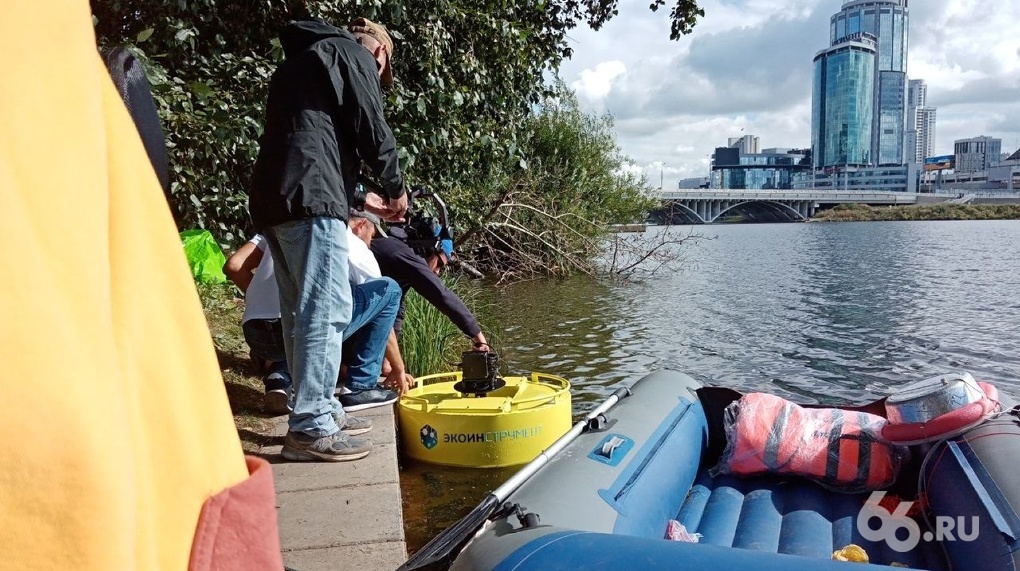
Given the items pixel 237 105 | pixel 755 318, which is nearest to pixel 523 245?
pixel 755 318

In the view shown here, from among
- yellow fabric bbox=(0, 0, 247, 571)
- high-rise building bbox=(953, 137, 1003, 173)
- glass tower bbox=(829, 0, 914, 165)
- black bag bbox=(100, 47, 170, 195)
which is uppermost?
glass tower bbox=(829, 0, 914, 165)

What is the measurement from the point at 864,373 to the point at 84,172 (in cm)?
833

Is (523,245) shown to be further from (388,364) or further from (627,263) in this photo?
(388,364)

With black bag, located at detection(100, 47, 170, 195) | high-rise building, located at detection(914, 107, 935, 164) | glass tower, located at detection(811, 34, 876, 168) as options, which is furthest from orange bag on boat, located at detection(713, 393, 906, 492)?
high-rise building, located at detection(914, 107, 935, 164)

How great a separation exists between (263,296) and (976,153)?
175m

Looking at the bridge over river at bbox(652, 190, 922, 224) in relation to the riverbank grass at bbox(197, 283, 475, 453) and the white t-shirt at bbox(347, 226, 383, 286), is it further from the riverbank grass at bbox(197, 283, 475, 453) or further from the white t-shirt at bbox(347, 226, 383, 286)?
the white t-shirt at bbox(347, 226, 383, 286)

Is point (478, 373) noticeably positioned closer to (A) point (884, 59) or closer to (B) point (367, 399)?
(B) point (367, 399)

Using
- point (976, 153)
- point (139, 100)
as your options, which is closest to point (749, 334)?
point (139, 100)

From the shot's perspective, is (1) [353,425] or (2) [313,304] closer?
(2) [313,304]

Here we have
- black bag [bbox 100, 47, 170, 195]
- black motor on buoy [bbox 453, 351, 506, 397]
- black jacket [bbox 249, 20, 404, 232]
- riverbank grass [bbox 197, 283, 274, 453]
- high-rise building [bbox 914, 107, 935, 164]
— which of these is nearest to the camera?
black bag [bbox 100, 47, 170, 195]

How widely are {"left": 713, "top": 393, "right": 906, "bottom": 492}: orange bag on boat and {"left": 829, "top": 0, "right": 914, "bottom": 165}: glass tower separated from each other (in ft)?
452

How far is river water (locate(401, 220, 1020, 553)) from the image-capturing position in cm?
684

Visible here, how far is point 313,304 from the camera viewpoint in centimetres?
286

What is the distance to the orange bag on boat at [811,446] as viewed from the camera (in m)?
3.34
